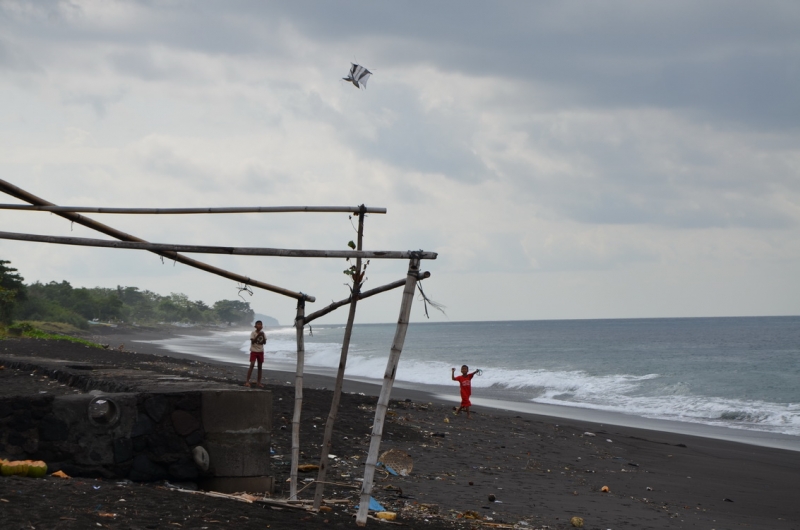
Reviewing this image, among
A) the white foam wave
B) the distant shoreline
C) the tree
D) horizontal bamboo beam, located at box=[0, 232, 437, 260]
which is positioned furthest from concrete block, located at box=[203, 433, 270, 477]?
the tree

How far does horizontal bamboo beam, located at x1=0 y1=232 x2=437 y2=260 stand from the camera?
6048 mm

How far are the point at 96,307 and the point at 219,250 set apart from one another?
83.8 m

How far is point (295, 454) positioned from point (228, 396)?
33.6 inches

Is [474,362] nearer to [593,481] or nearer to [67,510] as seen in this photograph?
[593,481]

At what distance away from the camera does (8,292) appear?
33781 mm

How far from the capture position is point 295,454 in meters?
7.34

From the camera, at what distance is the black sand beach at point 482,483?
228 inches

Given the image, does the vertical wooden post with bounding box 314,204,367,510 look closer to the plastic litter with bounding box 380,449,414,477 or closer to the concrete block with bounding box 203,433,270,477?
the concrete block with bounding box 203,433,270,477

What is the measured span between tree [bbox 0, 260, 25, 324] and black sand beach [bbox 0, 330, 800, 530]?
23518 millimetres

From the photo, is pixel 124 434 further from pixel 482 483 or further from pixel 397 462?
pixel 482 483

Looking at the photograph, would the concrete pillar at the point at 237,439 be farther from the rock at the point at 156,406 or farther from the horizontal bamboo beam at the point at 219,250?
the horizontal bamboo beam at the point at 219,250

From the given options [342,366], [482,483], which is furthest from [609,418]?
[342,366]

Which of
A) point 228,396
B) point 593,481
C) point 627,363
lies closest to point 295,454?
point 228,396

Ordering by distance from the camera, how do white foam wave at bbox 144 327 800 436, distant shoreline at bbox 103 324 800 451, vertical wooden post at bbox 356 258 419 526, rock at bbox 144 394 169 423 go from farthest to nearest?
white foam wave at bbox 144 327 800 436 → distant shoreline at bbox 103 324 800 451 → rock at bbox 144 394 169 423 → vertical wooden post at bbox 356 258 419 526
